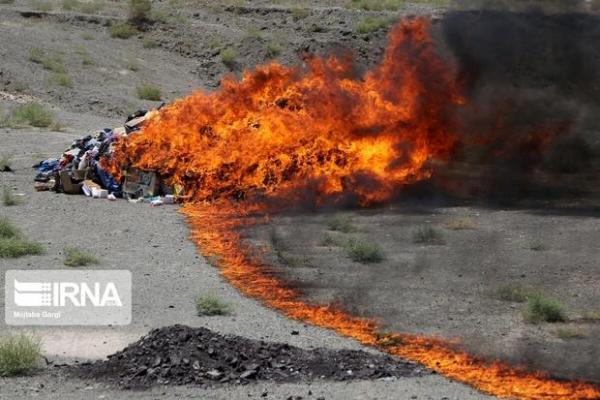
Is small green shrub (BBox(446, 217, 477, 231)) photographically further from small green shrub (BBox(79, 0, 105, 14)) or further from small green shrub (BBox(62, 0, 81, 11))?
small green shrub (BBox(62, 0, 81, 11))

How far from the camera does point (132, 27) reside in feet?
167

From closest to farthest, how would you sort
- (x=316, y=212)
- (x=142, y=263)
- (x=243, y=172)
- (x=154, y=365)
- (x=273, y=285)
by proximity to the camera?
(x=154, y=365) → (x=273, y=285) → (x=142, y=263) → (x=316, y=212) → (x=243, y=172)

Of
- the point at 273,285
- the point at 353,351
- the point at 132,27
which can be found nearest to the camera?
the point at 353,351

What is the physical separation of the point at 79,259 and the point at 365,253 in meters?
4.72

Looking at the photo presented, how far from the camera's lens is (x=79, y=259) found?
16203mm

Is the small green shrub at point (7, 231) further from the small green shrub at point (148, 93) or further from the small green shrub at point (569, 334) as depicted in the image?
the small green shrub at point (148, 93)

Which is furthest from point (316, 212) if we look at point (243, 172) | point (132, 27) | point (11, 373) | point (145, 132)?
point (132, 27)

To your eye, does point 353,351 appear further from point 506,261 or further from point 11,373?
point 506,261

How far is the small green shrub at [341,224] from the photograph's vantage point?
761 inches

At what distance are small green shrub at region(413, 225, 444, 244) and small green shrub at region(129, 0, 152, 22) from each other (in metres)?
36.3

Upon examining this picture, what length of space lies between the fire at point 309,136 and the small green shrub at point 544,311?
8.22m

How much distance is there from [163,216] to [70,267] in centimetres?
501

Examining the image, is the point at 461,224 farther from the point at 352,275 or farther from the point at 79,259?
the point at 79,259

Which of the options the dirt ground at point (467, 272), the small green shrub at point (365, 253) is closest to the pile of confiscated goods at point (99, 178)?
the dirt ground at point (467, 272)
